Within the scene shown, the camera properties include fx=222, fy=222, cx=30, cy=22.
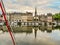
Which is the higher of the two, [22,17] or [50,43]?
[50,43]

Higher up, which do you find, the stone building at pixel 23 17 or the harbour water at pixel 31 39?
the harbour water at pixel 31 39

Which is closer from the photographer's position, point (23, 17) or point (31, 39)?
point (31, 39)

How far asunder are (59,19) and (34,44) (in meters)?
23.7

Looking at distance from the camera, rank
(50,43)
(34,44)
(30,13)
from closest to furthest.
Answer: (34,44) < (50,43) < (30,13)

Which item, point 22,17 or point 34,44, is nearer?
point 34,44

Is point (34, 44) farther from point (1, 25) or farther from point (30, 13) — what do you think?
point (30, 13)

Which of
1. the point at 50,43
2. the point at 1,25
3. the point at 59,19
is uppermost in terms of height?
the point at 50,43

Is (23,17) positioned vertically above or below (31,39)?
below

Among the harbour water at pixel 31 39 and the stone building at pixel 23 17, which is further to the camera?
the stone building at pixel 23 17

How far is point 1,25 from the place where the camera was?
21.9 metres

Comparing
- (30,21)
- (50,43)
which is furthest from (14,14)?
(50,43)

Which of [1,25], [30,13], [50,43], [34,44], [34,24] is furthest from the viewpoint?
[30,13]

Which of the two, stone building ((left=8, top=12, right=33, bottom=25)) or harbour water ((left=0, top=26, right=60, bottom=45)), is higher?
harbour water ((left=0, top=26, right=60, bottom=45))

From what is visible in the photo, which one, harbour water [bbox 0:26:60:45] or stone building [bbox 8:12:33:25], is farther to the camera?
stone building [bbox 8:12:33:25]
